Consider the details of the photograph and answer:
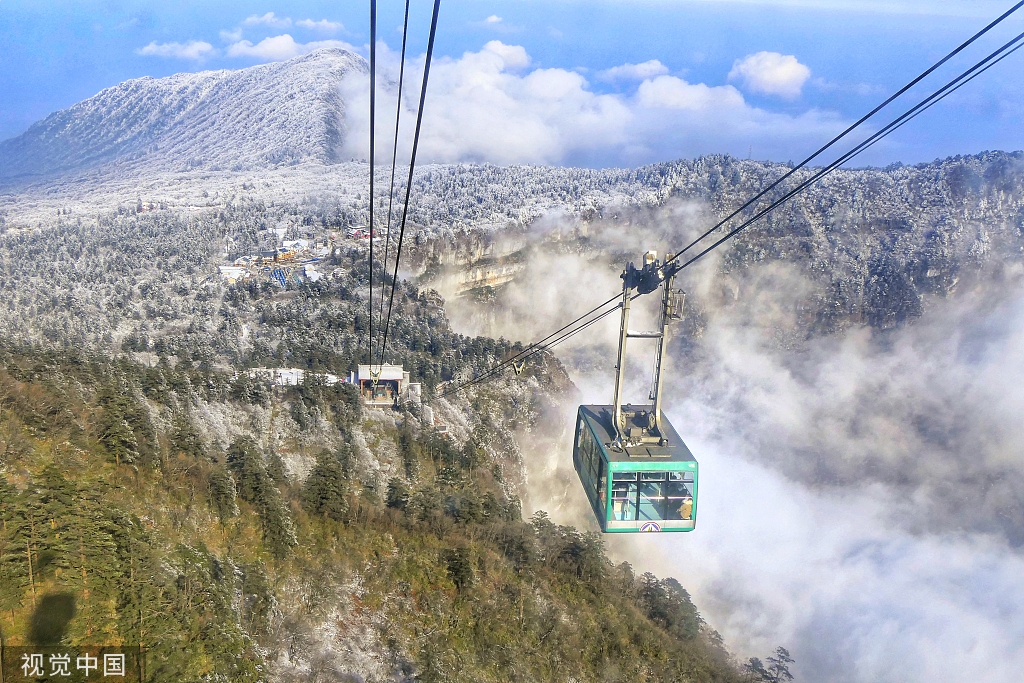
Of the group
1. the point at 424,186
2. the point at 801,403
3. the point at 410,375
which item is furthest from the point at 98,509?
the point at 424,186

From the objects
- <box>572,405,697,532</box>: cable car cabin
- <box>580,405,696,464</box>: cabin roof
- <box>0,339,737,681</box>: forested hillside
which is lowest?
<box>0,339,737,681</box>: forested hillside

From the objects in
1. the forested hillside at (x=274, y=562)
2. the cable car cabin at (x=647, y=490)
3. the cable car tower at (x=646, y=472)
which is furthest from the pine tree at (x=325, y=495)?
the cable car cabin at (x=647, y=490)

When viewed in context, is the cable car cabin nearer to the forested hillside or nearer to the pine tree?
the forested hillside

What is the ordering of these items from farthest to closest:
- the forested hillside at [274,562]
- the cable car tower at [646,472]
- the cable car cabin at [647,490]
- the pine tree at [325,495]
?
the pine tree at [325,495]
the forested hillside at [274,562]
the cable car cabin at [647,490]
the cable car tower at [646,472]

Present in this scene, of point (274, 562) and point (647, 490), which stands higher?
point (647, 490)

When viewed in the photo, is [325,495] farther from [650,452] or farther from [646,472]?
[646,472]

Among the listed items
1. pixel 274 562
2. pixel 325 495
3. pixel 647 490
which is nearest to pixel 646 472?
pixel 647 490

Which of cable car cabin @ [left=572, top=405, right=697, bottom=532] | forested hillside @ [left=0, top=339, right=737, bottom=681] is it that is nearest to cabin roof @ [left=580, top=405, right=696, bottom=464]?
cable car cabin @ [left=572, top=405, right=697, bottom=532]

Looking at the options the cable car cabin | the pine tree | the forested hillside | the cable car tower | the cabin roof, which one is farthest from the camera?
the pine tree

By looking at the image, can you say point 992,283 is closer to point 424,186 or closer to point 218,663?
point 424,186

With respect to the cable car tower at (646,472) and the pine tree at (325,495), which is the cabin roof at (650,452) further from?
the pine tree at (325,495)

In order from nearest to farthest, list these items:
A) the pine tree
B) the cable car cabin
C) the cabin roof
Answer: the cable car cabin
the cabin roof
the pine tree

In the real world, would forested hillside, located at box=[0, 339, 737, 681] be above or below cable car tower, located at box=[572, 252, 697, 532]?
below

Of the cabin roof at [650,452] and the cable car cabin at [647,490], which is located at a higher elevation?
the cabin roof at [650,452]
